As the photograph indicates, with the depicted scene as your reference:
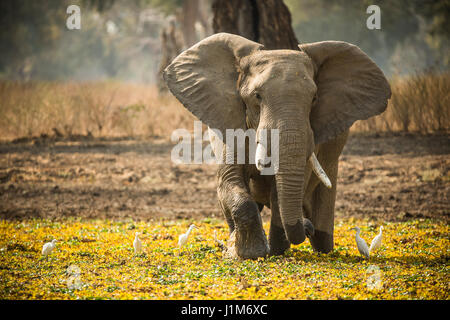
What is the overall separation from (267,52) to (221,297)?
2731 millimetres

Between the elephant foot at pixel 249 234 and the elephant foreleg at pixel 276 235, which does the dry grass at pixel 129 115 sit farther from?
the elephant foot at pixel 249 234

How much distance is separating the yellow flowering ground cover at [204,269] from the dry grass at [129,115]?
680cm

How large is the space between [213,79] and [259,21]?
770cm

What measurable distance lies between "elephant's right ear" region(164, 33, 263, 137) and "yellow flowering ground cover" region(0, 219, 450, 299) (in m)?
1.66

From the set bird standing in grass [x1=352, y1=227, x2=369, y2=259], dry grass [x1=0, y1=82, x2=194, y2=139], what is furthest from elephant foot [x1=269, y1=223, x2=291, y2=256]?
dry grass [x1=0, y1=82, x2=194, y2=139]

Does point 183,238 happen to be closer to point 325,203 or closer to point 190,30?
point 325,203

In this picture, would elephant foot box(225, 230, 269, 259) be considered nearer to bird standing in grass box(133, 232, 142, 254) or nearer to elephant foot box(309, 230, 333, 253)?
elephant foot box(309, 230, 333, 253)

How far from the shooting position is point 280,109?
668 cm

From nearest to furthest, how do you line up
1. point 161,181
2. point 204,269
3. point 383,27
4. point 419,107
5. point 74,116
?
point 204,269 < point 161,181 < point 419,107 < point 74,116 < point 383,27

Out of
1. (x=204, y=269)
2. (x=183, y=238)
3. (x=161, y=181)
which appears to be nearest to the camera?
(x=204, y=269)

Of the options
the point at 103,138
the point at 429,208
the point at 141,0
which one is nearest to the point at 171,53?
the point at 103,138

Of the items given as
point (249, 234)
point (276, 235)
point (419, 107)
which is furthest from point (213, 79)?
A: point (419, 107)

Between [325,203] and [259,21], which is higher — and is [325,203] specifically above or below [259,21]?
below

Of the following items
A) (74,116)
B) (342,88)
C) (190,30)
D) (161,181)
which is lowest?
(161,181)
